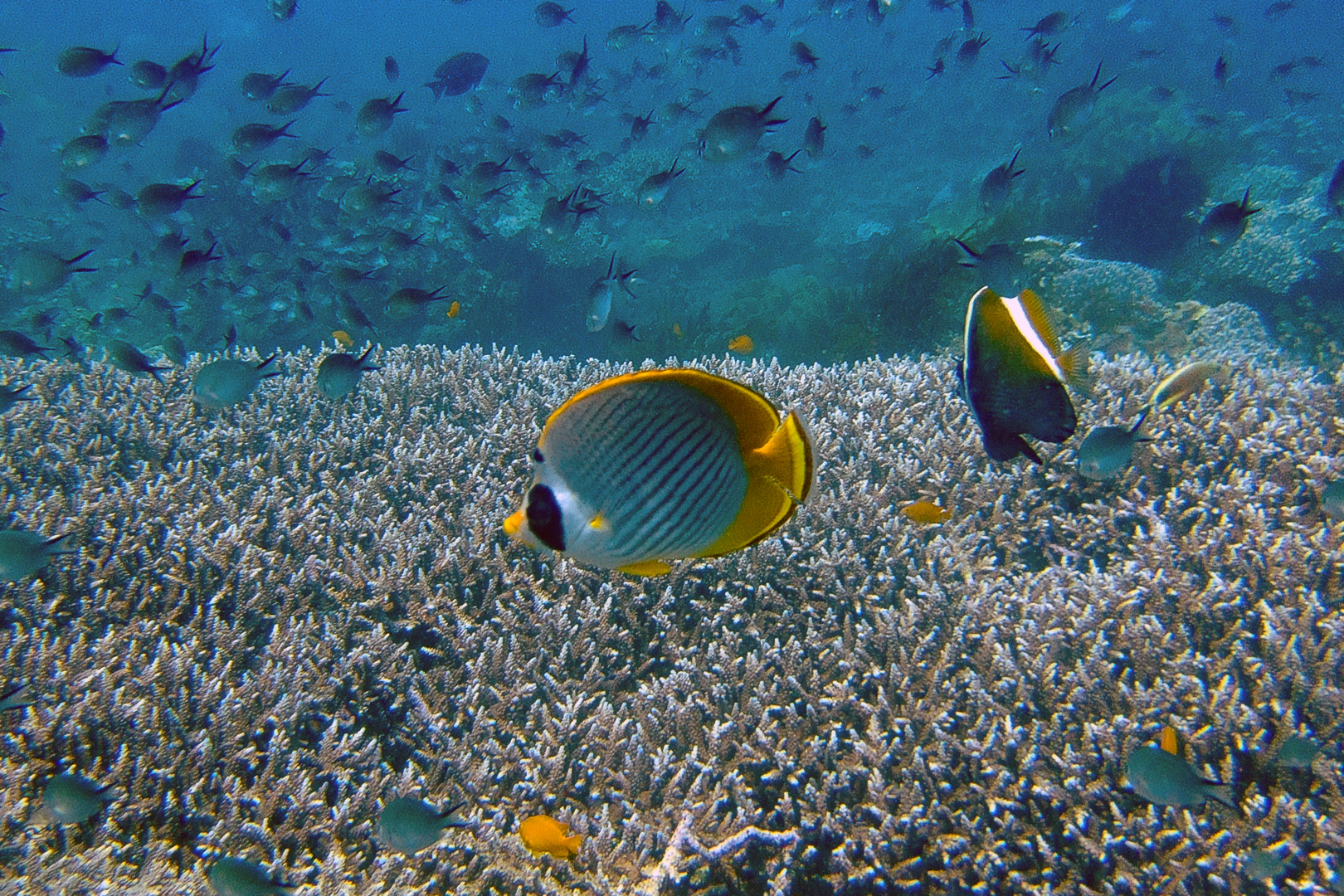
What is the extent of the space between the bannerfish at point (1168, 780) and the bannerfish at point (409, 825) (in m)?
2.53

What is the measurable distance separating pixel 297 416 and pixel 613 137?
1140 inches

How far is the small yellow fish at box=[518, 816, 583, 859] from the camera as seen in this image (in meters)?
2.37

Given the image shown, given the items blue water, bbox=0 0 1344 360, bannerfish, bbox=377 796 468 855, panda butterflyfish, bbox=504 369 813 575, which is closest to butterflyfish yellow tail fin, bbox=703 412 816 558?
panda butterflyfish, bbox=504 369 813 575

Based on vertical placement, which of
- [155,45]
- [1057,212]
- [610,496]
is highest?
[155,45]

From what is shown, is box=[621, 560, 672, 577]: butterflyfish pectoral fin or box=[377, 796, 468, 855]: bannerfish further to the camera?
box=[377, 796, 468, 855]: bannerfish

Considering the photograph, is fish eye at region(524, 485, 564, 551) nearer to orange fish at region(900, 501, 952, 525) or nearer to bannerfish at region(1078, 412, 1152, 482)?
orange fish at region(900, 501, 952, 525)

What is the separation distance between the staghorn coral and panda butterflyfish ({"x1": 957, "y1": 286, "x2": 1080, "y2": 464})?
1535 mm

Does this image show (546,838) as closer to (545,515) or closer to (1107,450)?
(545,515)

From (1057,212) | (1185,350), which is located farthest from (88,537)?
(1057,212)

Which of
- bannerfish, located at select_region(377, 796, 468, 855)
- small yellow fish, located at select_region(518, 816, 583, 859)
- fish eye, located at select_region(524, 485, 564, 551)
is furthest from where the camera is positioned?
small yellow fish, located at select_region(518, 816, 583, 859)

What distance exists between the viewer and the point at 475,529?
3729mm

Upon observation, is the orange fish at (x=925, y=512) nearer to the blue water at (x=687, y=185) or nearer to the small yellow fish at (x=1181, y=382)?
the small yellow fish at (x=1181, y=382)

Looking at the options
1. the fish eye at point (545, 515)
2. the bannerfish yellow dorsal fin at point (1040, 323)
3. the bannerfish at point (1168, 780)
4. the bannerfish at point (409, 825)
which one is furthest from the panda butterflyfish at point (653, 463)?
the bannerfish at point (1168, 780)

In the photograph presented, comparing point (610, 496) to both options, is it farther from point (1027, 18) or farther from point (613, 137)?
point (1027, 18)
